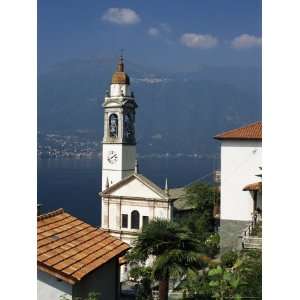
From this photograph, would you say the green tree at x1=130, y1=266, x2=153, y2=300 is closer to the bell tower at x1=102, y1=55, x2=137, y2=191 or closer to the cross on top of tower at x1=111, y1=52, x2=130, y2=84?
the bell tower at x1=102, y1=55, x2=137, y2=191

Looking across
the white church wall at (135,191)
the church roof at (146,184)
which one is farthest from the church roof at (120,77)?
the white church wall at (135,191)

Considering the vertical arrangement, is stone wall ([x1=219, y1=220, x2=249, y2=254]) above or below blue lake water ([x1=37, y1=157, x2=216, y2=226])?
below

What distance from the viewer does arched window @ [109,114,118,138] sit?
51.3ft

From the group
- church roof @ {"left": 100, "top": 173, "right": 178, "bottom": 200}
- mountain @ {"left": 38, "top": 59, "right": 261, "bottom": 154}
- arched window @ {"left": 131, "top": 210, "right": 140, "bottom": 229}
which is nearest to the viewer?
mountain @ {"left": 38, "top": 59, "right": 261, "bottom": 154}

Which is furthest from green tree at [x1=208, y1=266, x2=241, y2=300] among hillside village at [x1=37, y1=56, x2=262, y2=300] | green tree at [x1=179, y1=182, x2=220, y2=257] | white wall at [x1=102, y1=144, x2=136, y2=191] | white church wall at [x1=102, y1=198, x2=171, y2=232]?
white wall at [x1=102, y1=144, x2=136, y2=191]

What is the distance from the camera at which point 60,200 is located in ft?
29.9

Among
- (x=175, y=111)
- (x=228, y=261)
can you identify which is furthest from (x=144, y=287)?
(x=175, y=111)

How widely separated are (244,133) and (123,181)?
22.1ft

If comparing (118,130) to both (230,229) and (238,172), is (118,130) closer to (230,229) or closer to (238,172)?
(238,172)

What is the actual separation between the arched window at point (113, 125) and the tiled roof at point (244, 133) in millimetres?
7703
